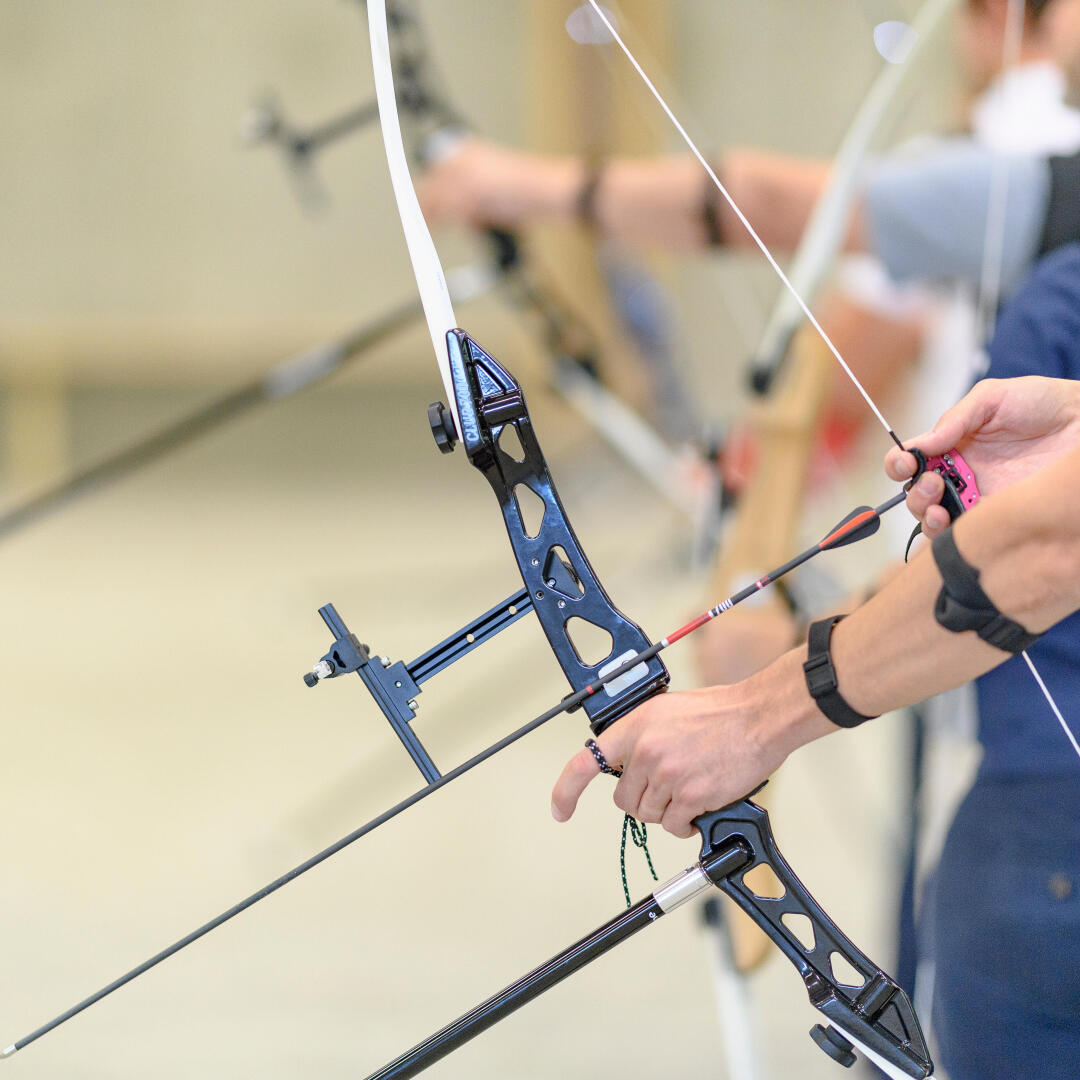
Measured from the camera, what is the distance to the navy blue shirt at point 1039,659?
2.41 feet

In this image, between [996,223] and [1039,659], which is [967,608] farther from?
[996,223]

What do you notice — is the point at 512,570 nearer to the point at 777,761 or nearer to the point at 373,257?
the point at 373,257

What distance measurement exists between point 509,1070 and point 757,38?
359 centimetres

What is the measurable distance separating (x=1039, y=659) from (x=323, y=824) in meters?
1.46

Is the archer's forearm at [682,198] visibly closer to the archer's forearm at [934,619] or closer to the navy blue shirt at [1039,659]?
the navy blue shirt at [1039,659]

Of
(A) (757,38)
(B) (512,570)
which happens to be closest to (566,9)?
(A) (757,38)

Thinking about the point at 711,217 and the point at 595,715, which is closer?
the point at 595,715

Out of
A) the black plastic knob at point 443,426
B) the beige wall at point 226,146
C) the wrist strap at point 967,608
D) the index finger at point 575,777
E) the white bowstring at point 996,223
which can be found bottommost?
the wrist strap at point 967,608

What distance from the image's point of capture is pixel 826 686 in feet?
2.02

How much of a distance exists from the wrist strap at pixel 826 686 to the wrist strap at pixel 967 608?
61 millimetres

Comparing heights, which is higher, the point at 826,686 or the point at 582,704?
the point at 582,704

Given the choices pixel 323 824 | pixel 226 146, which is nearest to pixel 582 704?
pixel 323 824

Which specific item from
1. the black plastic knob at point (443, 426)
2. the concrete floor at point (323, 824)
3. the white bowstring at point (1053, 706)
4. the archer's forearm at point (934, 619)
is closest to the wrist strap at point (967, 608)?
the archer's forearm at point (934, 619)

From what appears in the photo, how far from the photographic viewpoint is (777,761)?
0.65 meters
